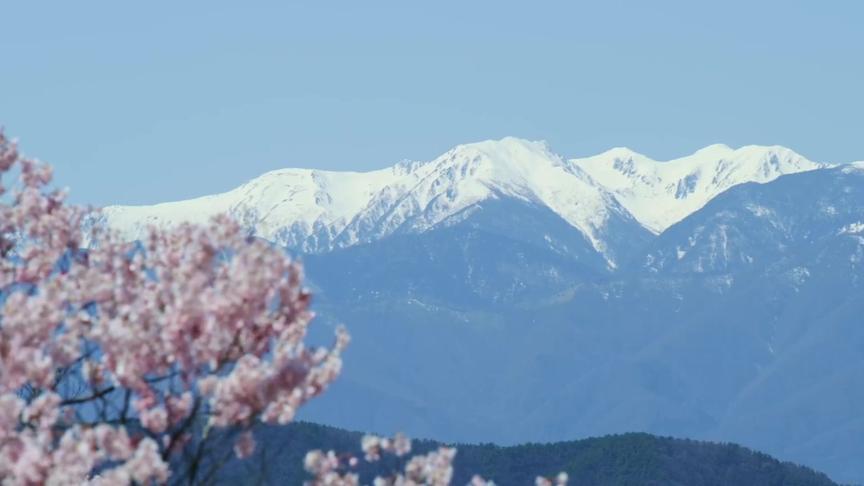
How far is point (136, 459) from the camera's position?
42.8 feet

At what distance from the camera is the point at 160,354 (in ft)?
45.8

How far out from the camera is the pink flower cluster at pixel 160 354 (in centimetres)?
1323

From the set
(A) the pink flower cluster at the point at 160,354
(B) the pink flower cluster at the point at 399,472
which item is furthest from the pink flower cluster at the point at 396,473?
(A) the pink flower cluster at the point at 160,354

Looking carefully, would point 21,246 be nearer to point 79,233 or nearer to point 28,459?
point 79,233

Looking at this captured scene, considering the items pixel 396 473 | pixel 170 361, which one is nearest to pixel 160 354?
pixel 170 361

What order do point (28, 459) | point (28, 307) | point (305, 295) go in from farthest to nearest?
1. point (305, 295)
2. point (28, 307)
3. point (28, 459)

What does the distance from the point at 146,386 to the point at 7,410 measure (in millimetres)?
1255

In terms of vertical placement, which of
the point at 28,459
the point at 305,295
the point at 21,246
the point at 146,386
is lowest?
the point at 28,459

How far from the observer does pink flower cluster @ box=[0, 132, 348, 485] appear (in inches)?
521

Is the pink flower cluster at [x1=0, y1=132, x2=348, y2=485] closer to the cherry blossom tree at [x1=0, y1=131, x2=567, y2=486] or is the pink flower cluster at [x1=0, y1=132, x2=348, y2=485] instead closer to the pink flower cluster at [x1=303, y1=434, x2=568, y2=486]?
the cherry blossom tree at [x1=0, y1=131, x2=567, y2=486]

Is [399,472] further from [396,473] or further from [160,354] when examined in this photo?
[160,354]

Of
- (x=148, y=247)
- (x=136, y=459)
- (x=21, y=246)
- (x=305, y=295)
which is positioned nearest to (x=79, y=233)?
(x=21, y=246)

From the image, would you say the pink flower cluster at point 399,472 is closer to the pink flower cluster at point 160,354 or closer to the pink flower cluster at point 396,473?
the pink flower cluster at point 396,473

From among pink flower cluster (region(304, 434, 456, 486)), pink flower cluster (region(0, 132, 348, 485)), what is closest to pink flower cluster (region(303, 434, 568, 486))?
pink flower cluster (region(304, 434, 456, 486))
